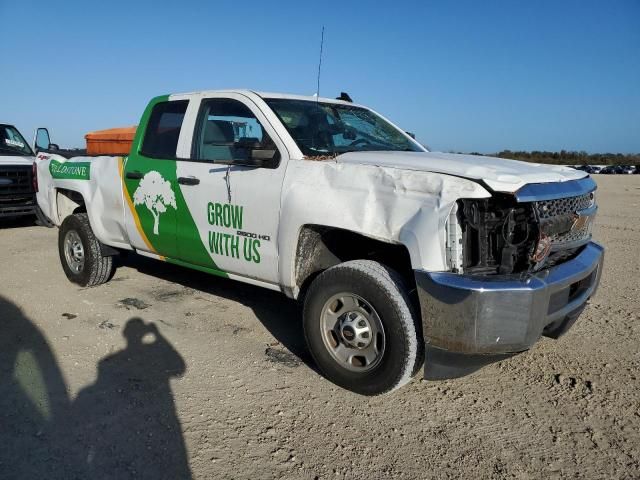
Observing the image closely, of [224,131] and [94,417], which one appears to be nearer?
[94,417]

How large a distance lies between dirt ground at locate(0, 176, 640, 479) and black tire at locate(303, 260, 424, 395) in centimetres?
16

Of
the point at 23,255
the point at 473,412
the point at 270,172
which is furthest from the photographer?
the point at 23,255

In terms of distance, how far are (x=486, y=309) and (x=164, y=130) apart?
3325mm

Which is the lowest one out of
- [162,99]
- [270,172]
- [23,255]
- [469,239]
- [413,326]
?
[23,255]

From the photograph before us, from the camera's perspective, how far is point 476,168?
9.97ft

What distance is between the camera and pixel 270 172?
3.76m

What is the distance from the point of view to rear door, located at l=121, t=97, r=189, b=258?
14.9 feet

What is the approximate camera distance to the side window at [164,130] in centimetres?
465

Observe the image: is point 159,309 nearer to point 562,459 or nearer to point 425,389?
point 425,389

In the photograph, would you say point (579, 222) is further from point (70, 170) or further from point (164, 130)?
point (70, 170)

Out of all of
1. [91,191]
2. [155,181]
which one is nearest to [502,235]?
[155,181]

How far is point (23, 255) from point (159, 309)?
3.65m

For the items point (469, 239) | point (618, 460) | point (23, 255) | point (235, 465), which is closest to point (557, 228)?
point (469, 239)

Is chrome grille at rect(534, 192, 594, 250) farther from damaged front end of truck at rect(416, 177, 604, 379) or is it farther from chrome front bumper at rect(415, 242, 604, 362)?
chrome front bumper at rect(415, 242, 604, 362)
